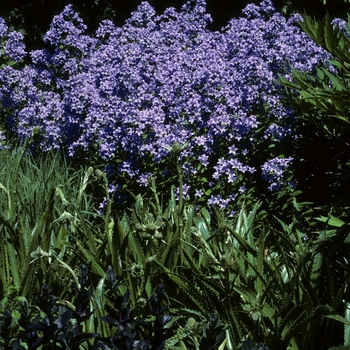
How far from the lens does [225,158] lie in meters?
4.59

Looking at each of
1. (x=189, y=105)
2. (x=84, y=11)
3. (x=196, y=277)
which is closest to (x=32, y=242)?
(x=196, y=277)

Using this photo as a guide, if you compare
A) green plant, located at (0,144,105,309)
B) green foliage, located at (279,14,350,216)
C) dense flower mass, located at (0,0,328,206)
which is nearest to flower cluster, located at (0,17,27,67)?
dense flower mass, located at (0,0,328,206)

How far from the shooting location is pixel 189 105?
14.4 feet

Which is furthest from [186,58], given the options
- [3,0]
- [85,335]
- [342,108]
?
[3,0]

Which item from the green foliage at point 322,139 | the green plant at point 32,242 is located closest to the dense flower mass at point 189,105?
the green foliage at point 322,139

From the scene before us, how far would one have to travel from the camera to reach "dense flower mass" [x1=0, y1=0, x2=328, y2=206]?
14.2 feet

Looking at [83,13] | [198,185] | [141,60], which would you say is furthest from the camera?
[83,13]

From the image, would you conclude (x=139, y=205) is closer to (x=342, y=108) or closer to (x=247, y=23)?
(x=342, y=108)

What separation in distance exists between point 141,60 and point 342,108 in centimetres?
223

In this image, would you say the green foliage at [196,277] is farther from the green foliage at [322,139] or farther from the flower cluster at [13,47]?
the flower cluster at [13,47]

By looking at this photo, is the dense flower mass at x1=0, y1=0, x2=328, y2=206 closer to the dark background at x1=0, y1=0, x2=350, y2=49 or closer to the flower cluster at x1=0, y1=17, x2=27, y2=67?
the flower cluster at x1=0, y1=17, x2=27, y2=67

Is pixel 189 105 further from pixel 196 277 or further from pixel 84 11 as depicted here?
pixel 84 11

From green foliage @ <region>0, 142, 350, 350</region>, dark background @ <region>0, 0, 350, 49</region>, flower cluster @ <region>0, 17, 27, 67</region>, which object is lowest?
green foliage @ <region>0, 142, 350, 350</region>

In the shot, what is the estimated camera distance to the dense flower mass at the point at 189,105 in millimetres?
4324
